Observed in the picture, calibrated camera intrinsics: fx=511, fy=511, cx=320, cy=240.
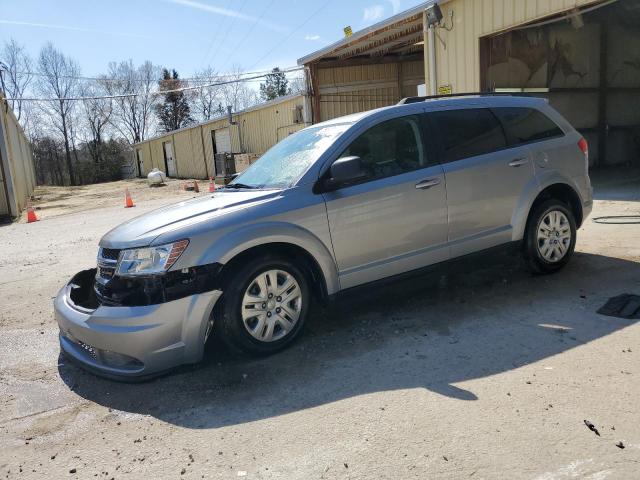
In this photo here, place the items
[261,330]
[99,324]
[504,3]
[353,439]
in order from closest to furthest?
[353,439]
[99,324]
[261,330]
[504,3]

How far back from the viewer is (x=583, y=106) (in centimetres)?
1580

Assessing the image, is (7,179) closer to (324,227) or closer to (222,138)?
(222,138)

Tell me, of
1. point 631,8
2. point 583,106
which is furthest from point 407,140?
point 631,8

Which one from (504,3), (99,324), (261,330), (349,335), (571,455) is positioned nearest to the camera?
(571,455)

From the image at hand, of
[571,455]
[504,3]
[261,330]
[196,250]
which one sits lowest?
[571,455]

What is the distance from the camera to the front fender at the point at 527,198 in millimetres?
5023

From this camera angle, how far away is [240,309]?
3742 millimetres

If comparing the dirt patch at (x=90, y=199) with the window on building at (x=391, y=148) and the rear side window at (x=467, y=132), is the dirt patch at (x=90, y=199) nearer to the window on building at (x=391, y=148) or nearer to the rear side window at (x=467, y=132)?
the window on building at (x=391, y=148)

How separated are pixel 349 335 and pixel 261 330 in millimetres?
819

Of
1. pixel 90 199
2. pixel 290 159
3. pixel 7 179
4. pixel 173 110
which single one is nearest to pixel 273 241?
pixel 290 159

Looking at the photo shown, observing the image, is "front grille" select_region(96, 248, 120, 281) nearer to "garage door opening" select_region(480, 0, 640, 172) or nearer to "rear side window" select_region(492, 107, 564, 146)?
"rear side window" select_region(492, 107, 564, 146)

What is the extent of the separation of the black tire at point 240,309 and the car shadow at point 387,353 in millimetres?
123

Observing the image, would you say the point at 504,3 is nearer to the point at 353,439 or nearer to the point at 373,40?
the point at 373,40

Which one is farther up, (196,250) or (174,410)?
(196,250)
